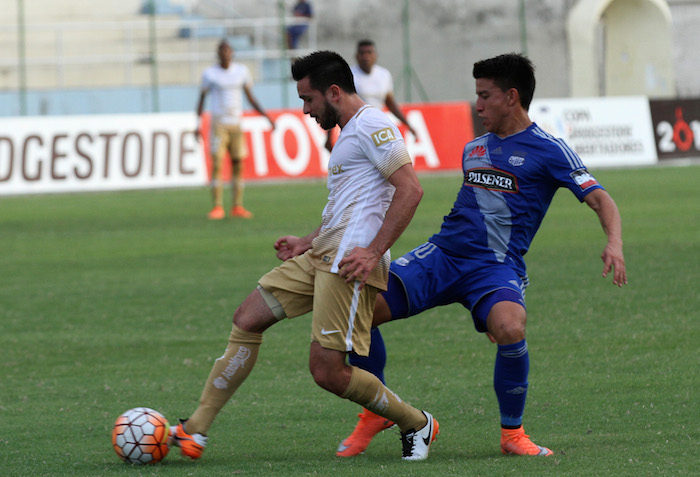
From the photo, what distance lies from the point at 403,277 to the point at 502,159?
2.29 ft

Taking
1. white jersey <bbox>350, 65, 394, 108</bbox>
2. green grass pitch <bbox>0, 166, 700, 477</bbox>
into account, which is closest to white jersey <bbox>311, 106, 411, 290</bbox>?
green grass pitch <bbox>0, 166, 700, 477</bbox>

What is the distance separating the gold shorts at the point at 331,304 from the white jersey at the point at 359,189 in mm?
73

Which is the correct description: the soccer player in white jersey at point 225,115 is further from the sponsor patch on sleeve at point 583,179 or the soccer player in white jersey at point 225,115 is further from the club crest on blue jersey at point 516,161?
the sponsor patch on sleeve at point 583,179

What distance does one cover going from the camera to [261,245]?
41.7 feet

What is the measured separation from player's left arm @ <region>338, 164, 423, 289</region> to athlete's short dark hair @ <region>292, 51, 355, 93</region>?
1.60ft

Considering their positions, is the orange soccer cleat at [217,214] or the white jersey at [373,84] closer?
the white jersey at [373,84]

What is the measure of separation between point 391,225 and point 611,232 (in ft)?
3.03

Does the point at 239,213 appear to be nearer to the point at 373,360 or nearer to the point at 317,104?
the point at 373,360

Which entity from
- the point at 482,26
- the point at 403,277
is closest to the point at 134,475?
the point at 403,277

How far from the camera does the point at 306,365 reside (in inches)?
273

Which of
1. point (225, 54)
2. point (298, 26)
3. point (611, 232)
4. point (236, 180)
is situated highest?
point (298, 26)

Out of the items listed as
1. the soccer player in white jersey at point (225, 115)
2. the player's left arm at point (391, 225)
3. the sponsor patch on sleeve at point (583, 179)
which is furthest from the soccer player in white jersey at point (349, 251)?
the soccer player in white jersey at point (225, 115)

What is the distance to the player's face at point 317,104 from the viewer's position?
4875 millimetres

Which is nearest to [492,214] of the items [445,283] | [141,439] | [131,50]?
[445,283]
